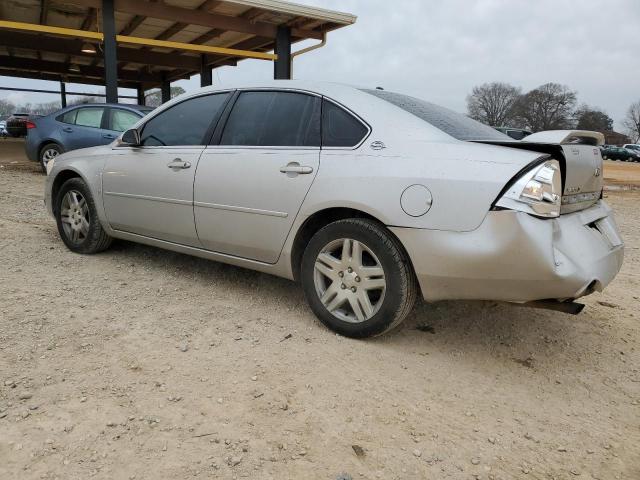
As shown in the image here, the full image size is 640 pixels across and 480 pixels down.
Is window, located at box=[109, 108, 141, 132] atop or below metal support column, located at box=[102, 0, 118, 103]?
below

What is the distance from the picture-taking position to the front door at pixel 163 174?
3.59 meters

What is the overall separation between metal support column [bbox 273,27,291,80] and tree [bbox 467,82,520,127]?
73305 millimetres

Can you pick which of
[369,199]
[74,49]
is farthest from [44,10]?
[369,199]

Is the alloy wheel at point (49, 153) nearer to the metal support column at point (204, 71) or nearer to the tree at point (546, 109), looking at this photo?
the metal support column at point (204, 71)

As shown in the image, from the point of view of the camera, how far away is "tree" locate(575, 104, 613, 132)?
7281 centimetres

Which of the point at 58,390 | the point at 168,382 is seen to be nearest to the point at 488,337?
the point at 168,382

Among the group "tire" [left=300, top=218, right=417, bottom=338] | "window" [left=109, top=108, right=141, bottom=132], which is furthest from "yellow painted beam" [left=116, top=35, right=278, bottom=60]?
"tire" [left=300, top=218, right=417, bottom=338]

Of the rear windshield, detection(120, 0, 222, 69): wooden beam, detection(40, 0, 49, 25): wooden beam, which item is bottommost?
the rear windshield

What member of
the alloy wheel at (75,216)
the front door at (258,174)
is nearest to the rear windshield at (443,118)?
the front door at (258,174)

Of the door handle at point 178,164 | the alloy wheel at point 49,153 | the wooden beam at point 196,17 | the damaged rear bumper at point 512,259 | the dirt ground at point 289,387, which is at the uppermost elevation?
the wooden beam at point 196,17

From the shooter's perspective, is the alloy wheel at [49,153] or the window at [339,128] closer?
the window at [339,128]

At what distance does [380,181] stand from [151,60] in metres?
15.3

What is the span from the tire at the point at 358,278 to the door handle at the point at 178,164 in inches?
46.2

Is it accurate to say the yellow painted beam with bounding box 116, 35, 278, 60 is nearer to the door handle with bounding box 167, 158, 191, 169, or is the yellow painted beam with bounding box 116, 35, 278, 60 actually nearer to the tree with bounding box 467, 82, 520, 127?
the door handle with bounding box 167, 158, 191, 169
